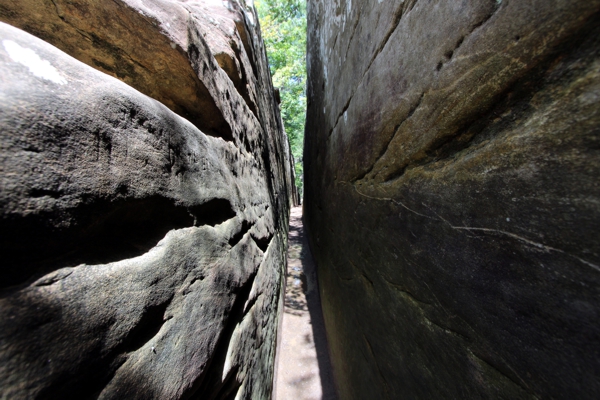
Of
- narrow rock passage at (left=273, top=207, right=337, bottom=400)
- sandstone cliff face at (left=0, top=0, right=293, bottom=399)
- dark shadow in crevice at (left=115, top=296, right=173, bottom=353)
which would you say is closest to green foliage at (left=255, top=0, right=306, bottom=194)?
narrow rock passage at (left=273, top=207, right=337, bottom=400)

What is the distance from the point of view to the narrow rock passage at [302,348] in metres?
2.54

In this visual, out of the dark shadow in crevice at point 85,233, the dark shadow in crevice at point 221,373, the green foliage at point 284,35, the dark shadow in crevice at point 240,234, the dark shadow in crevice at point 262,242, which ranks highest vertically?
the green foliage at point 284,35

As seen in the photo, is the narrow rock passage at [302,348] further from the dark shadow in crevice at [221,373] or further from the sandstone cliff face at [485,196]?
→ the dark shadow in crevice at [221,373]

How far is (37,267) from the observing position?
591 millimetres

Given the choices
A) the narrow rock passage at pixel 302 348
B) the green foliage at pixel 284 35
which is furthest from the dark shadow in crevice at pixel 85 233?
the green foliage at pixel 284 35

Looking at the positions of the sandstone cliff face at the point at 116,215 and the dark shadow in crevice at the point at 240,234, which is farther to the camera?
the dark shadow in crevice at the point at 240,234

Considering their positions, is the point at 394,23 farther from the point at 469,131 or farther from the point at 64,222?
the point at 64,222

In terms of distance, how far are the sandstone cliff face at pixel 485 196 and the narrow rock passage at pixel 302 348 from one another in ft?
4.57

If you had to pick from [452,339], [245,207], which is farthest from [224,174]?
[452,339]

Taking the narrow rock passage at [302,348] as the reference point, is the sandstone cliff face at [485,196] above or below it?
above

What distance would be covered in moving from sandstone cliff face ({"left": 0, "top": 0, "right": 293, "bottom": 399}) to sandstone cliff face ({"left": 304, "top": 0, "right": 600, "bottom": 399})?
1.01m

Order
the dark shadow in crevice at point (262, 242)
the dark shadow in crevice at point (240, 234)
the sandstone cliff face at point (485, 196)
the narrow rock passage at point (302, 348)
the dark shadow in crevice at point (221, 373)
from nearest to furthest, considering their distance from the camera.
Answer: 1. the sandstone cliff face at point (485, 196)
2. the dark shadow in crevice at point (221, 373)
3. the dark shadow in crevice at point (240, 234)
4. the dark shadow in crevice at point (262, 242)
5. the narrow rock passage at point (302, 348)

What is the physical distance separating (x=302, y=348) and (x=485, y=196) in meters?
3.18

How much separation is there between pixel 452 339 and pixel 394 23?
1.49m
